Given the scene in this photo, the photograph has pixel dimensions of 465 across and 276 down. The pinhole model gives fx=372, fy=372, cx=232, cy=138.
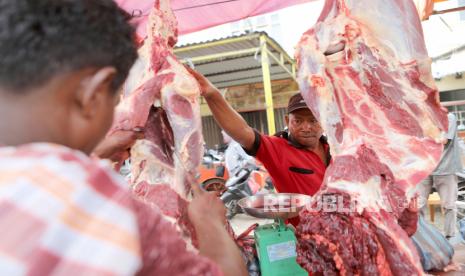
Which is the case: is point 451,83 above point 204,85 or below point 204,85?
above

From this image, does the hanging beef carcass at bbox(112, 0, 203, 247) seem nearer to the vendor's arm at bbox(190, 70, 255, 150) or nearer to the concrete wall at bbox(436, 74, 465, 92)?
the vendor's arm at bbox(190, 70, 255, 150)

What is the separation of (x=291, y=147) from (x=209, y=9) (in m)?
1.55

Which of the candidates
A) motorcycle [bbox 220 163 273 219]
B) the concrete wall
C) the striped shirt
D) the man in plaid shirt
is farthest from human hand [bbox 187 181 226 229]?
the concrete wall

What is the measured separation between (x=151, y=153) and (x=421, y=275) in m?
1.44

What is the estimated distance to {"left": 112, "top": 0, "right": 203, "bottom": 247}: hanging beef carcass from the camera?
1972 mm

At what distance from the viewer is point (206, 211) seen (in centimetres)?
112

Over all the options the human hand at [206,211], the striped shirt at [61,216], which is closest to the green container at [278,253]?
the human hand at [206,211]

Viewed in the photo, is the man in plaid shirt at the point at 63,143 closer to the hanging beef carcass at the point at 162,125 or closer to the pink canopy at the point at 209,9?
the hanging beef carcass at the point at 162,125

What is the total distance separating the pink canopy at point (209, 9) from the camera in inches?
125

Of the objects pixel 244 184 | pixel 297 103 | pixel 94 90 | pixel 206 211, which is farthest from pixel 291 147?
pixel 244 184

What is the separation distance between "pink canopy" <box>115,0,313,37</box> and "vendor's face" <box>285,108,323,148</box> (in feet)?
3.75

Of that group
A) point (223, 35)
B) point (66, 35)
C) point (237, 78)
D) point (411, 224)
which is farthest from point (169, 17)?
point (237, 78)

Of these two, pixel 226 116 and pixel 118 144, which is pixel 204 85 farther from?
pixel 118 144

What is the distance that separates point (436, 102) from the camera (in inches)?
78.5
